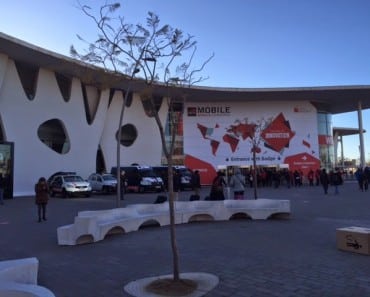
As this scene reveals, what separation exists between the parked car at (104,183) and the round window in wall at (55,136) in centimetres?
704

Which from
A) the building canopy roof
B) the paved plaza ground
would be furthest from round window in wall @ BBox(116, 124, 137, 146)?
the paved plaza ground

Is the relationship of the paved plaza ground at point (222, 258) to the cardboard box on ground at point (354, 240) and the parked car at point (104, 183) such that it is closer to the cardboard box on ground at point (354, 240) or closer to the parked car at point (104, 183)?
the cardboard box on ground at point (354, 240)

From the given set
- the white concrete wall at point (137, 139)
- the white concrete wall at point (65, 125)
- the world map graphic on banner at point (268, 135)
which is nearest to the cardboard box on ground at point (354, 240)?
the white concrete wall at point (65, 125)

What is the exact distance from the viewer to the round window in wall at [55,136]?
39219 mm

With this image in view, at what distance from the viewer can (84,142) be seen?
40.7 metres

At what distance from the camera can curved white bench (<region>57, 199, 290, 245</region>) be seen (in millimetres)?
10156

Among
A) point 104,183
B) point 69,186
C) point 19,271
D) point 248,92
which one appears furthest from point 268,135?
point 19,271

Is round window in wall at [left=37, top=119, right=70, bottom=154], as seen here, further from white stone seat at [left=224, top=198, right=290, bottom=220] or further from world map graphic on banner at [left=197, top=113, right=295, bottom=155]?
white stone seat at [left=224, top=198, right=290, bottom=220]

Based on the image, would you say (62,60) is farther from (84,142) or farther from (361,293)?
(361,293)

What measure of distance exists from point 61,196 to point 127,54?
25.1 m

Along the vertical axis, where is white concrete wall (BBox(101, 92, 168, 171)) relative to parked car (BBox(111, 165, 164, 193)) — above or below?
above

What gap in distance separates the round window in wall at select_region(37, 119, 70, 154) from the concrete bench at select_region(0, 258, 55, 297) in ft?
113

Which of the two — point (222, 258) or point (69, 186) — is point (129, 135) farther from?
point (222, 258)

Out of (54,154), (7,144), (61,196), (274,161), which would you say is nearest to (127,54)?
(7,144)
